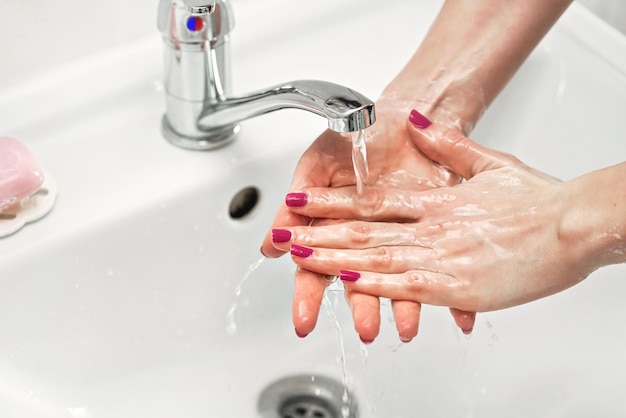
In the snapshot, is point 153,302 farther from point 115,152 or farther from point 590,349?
point 590,349

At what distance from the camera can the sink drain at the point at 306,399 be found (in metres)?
A: 0.77

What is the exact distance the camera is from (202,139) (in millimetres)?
775

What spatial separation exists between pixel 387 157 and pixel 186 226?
171mm

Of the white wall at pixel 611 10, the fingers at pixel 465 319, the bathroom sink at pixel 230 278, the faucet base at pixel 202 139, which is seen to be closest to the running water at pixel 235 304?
the bathroom sink at pixel 230 278

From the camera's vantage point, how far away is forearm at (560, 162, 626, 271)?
61 centimetres

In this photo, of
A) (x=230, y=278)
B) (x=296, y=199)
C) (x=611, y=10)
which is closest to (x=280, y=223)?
(x=296, y=199)

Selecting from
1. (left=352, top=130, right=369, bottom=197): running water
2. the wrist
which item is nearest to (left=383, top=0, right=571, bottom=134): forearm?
the wrist

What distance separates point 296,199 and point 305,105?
7 cm

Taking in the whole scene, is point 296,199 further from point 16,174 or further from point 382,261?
point 16,174

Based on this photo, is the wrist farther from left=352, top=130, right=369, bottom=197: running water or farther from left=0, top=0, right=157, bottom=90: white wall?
left=0, top=0, right=157, bottom=90: white wall

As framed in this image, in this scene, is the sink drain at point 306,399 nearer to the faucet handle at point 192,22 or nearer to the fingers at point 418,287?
the fingers at point 418,287

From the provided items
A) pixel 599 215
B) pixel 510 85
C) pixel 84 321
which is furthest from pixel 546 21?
pixel 84 321

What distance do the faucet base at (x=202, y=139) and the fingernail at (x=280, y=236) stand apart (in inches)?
6.1

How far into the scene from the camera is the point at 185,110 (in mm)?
755
